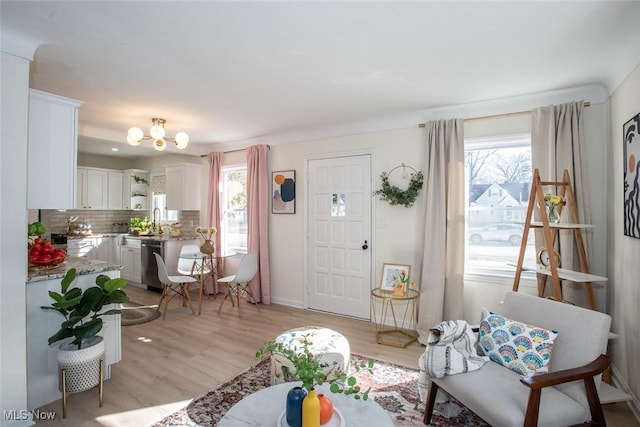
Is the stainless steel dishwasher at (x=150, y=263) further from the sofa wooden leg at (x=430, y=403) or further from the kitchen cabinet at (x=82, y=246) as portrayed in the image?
the sofa wooden leg at (x=430, y=403)

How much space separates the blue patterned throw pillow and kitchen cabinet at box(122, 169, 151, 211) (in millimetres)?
6772

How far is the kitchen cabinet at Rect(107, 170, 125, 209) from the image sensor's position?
6.67m

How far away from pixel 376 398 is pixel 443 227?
6.25 feet

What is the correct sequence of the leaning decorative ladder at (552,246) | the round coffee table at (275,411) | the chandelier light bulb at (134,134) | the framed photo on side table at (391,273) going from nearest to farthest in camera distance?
the round coffee table at (275,411)
the leaning decorative ladder at (552,246)
the chandelier light bulb at (134,134)
the framed photo on side table at (391,273)

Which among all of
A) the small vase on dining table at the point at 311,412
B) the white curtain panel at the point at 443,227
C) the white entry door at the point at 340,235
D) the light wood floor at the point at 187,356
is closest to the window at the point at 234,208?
the light wood floor at the point at 187,356

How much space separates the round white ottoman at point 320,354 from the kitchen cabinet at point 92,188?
5.74 meters

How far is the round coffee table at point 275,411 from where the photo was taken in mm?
1483

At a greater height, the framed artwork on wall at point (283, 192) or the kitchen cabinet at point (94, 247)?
the framed artwork on wall at point (283, 192)

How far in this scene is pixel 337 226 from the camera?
4461 millimetres

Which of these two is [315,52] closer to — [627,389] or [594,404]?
[594,404]

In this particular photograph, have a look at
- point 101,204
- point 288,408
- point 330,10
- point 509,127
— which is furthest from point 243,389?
point 101,204

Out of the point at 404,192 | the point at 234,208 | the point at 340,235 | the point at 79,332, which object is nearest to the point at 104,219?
the point at 234,208

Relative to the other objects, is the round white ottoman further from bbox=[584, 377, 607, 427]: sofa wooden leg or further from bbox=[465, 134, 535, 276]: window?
bbox=[465, 134, 535, 276]: window

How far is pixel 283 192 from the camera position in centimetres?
489
